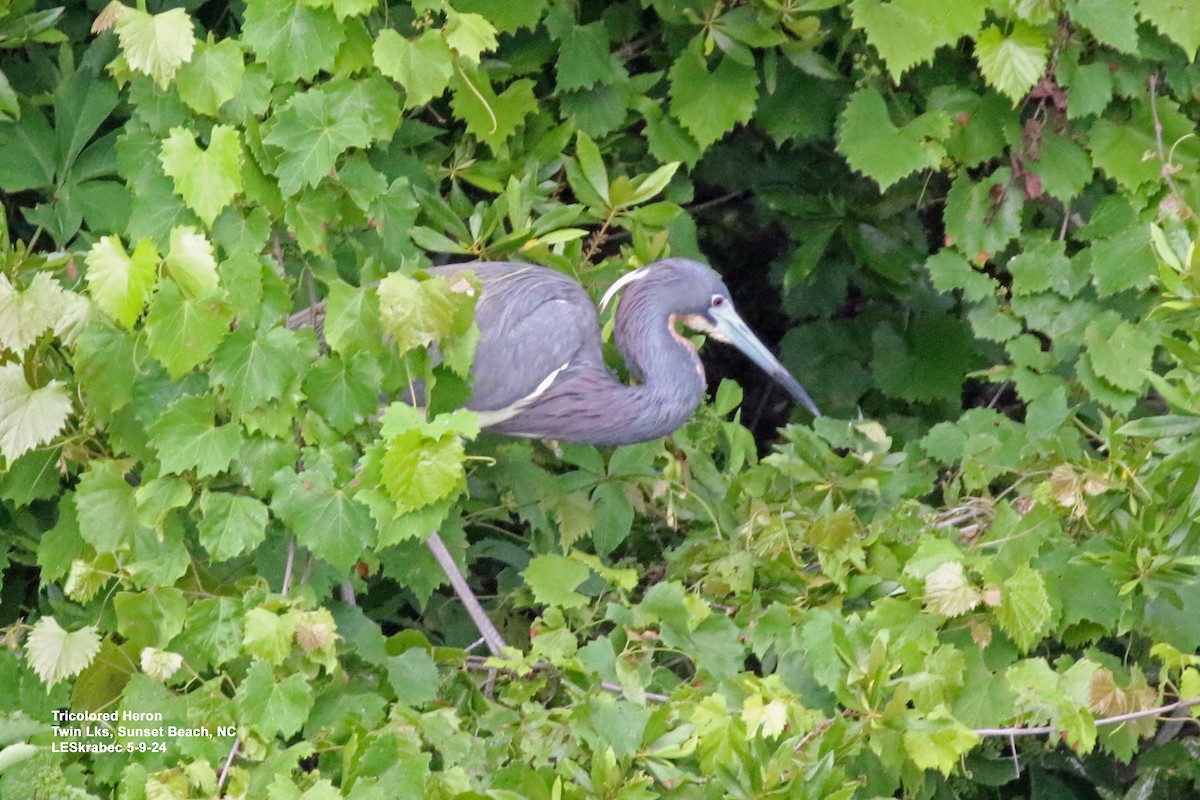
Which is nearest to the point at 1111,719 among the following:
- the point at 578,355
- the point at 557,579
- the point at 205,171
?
the point at 557,579

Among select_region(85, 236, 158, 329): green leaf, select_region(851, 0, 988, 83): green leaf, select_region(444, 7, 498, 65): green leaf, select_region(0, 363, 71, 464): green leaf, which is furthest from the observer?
select_region(851, 0, 988, 83): green leaf

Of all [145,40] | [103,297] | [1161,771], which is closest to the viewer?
[103,297]

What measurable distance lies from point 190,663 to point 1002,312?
2058 millimetres

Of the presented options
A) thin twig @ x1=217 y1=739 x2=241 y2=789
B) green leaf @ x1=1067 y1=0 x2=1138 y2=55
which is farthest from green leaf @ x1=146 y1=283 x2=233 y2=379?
green leaf @ x1=1067 y1=0 x2=1138 y2=55

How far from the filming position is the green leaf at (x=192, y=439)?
2135mm

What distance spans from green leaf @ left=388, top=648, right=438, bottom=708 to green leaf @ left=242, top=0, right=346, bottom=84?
1067 mm

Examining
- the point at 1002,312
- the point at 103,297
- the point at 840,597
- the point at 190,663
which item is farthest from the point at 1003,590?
the point at 103,297

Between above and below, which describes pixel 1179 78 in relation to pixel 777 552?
above

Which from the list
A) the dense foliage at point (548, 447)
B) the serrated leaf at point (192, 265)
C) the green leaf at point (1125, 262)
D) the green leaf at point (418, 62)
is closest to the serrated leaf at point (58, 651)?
the dense foliage at point (548, 447)

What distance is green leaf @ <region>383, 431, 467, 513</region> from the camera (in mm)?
2070

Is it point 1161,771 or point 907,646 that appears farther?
point 1161,771

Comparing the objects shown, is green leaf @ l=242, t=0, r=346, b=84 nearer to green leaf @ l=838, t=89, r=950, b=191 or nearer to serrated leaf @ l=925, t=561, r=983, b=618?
green leaf @ l=838, t=89, r=950, b=191

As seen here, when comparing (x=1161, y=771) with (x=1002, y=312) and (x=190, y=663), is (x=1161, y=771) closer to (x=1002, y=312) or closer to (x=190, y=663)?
(x=1002, y=312)

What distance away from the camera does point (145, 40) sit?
7.52 feet
